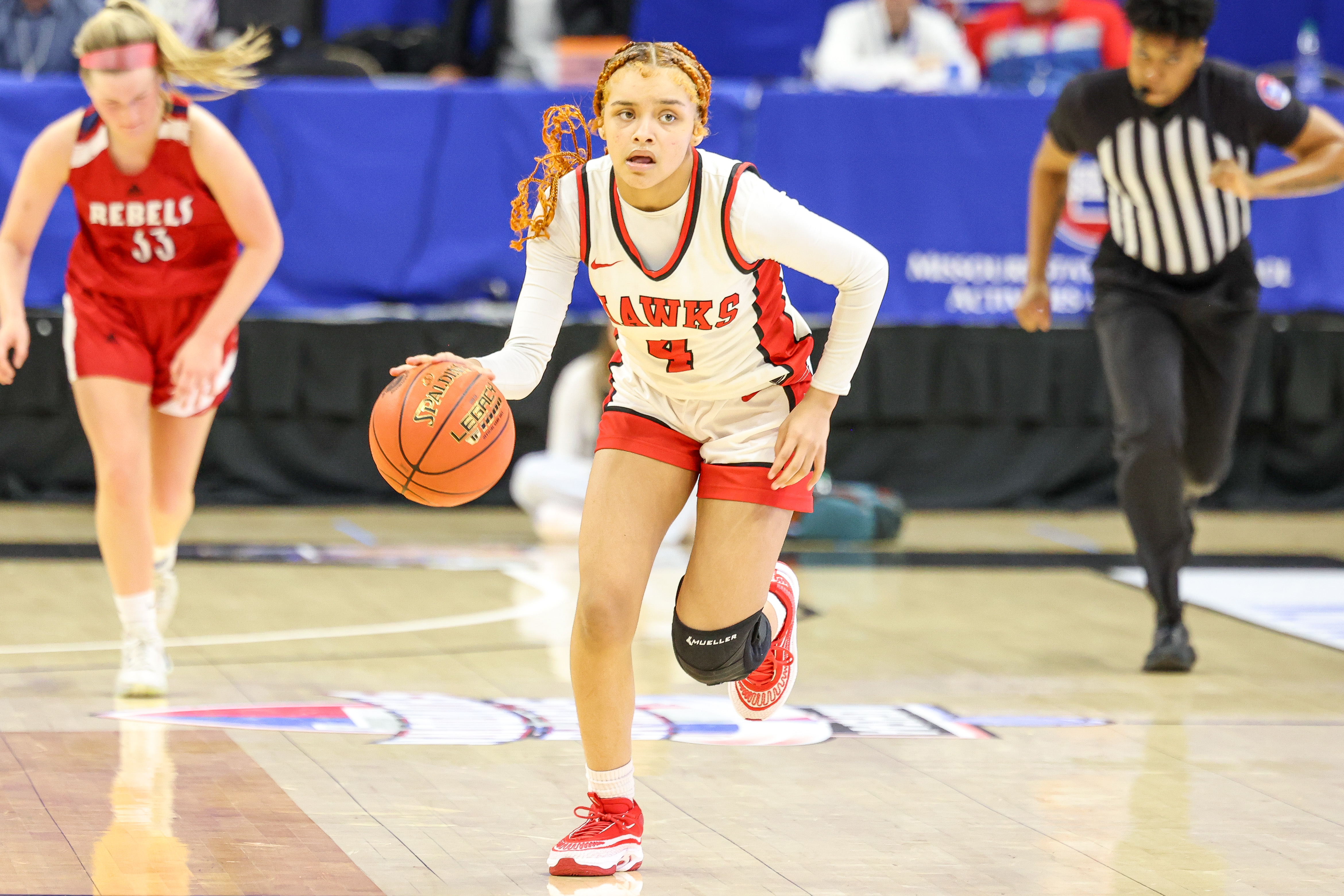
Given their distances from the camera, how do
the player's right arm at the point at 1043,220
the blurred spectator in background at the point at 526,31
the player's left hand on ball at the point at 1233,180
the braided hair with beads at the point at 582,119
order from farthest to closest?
1. the blurred spectator in background at the point at 526,31
2. the player's right arm at the point at 1043,220
3. the player's left hand on ball at the point at 1233,180
4. the braided hair with beads at the point at 582,119

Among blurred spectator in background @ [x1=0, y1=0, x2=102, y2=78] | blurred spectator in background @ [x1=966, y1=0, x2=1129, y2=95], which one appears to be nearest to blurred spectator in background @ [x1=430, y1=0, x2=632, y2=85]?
blurred spectator in background @ [x1=0, y1=0, x2=102, y2=78]

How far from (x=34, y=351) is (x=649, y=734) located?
5.38 metres

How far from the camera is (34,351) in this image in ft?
28.5

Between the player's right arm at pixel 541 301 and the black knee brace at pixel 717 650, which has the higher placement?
the player's right arm at pixel 541 301

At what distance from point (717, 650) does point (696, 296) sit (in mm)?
738

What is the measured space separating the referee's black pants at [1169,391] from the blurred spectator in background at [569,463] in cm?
285

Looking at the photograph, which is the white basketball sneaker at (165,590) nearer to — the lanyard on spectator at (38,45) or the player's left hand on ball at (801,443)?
the player's left hand on ball at (801,443)

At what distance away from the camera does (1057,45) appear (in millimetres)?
9547

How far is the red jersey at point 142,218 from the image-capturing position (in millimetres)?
4922

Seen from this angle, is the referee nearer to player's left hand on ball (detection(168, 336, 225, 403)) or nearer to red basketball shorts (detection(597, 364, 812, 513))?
red basketball shorts (detection(597, 364, 812, 513))

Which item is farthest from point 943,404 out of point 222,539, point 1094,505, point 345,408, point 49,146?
point 49,146

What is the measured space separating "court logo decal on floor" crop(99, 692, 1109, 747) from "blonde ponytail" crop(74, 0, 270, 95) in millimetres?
1804

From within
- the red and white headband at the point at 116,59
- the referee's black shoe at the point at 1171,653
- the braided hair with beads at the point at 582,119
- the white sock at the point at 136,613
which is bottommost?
the referee's black shoe at the point at 1171,653

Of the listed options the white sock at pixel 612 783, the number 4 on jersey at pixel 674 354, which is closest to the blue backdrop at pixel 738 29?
the number 4 on jersey at pixel 674 354
